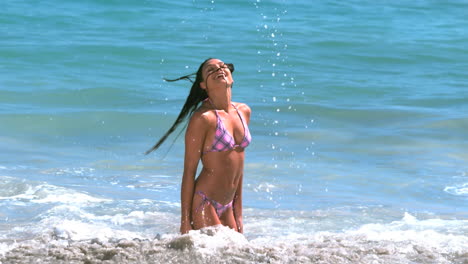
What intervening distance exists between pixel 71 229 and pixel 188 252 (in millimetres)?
1361

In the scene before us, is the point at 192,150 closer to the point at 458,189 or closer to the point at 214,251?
the point at 214,251

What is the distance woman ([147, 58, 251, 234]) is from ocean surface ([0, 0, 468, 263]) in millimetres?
119

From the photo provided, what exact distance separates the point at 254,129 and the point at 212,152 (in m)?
6.04

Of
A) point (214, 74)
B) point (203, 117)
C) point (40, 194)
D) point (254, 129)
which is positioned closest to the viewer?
point (203, 117)

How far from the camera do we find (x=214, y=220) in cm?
Result: 523

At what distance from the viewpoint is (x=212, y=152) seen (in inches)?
205

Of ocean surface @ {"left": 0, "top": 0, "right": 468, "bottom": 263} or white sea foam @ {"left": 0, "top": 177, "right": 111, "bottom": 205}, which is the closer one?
ocean surface @ {"left": 0, "top": 0, "right": 468, "bottom": 263}

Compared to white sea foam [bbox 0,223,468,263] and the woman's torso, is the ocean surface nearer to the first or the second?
white sea foam [bbox 0,223,468,263]

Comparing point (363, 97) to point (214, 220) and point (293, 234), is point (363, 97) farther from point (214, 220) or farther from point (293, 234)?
point (214, 220)

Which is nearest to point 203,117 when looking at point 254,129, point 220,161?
point 220,161

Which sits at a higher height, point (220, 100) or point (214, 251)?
point (220, 100)

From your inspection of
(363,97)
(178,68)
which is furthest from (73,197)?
(178,68)

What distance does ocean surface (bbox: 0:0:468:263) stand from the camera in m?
5.98

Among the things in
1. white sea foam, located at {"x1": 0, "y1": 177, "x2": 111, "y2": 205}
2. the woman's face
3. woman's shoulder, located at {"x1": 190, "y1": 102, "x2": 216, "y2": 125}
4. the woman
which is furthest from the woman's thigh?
white sea foam, located at {"x1": 0, "y1": 177, "x2": 111, "y2": 205}
